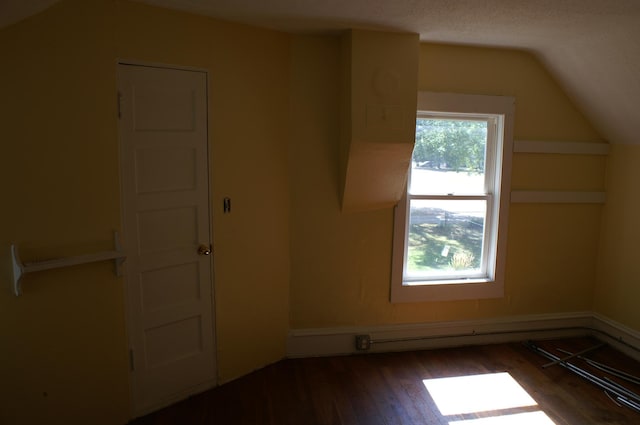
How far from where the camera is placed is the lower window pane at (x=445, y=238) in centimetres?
329

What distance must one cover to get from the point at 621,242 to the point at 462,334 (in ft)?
5.03

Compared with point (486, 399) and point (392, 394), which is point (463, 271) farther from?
point (392, 394)

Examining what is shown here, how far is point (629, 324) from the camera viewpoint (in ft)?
11.0

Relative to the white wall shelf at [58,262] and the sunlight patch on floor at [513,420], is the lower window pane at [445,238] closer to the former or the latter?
the sunlight patch on floor at [513,420]

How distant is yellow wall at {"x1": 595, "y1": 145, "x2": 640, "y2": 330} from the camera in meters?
3.31

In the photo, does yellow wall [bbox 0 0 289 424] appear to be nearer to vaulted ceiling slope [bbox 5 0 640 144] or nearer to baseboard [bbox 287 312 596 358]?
vaulted ceiling slope [bbox 5 0 640 144]

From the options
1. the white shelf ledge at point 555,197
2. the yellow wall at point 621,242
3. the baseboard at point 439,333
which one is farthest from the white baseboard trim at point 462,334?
the white shelf ledge at point 555,197

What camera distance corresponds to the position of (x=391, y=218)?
10.4 ft

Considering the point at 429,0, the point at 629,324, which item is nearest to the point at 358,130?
the point at 429,0

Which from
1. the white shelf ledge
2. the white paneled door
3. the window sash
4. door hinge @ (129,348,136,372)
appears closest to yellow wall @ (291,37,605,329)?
the white shelf ledge

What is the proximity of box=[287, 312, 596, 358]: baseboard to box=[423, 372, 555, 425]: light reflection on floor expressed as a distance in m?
0.46

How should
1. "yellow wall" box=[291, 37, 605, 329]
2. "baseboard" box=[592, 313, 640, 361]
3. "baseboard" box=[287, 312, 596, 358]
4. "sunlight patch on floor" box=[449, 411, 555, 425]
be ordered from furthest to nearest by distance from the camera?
"baseboard" box=[592, 313, 640, 361] < "baseboard" box=[287, 312, 596, 358] < "yellow wall" box=[291, 37, 605, 329] < "sunlight patch on floor" box=[449, 411, 555, 425]

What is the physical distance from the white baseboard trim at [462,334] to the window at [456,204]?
270 mm

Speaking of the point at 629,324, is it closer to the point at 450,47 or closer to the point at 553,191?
the point at 553,191
